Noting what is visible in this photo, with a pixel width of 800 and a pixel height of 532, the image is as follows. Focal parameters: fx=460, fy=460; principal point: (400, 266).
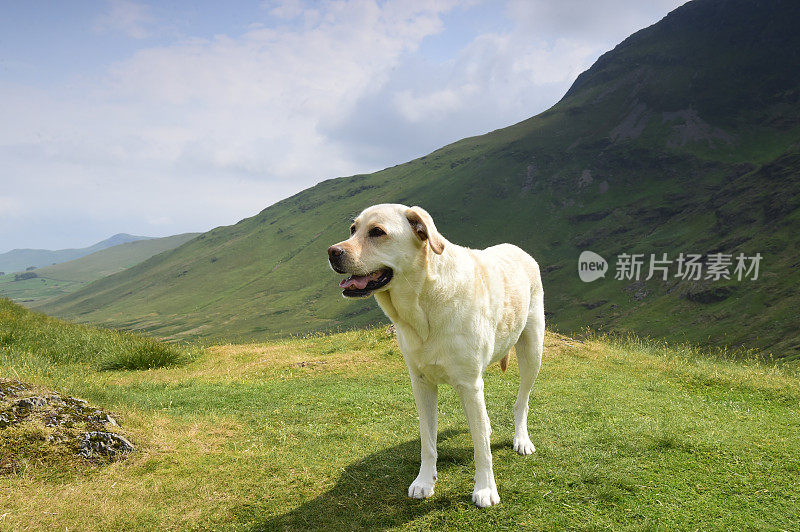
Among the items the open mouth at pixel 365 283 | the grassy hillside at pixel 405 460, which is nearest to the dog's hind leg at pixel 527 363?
the grassy hillside at pixel 405 460

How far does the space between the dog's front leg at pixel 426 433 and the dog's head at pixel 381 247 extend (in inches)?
55.5

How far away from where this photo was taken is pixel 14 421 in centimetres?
606

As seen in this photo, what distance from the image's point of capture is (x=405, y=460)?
625 cm

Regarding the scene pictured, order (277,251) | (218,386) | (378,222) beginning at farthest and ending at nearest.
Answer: (277,251)
(218,386)
(378,222)

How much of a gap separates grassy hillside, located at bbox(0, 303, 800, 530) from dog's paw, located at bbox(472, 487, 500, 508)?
0.28 ft

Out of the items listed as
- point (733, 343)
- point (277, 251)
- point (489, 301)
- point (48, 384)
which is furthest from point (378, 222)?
point (277, 251)

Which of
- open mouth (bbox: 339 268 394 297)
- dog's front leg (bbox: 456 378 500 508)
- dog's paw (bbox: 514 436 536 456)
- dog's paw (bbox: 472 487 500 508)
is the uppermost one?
open mouth (bbox: 339 268 394 297)

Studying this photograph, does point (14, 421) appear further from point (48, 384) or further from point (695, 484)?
point (695, 484)

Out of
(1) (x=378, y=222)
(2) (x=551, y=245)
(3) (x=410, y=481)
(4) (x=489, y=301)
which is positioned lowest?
(2) (x=551, y=245)

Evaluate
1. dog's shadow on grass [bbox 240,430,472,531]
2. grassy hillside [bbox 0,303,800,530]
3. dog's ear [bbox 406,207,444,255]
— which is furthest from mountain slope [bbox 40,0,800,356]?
dog's ear [bbox 406,207,444,255]

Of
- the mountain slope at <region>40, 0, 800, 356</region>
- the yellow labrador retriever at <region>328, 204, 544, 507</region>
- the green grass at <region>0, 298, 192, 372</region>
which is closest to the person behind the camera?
the yellow labrador retriever at <region>328, 204, 544, 507</region>

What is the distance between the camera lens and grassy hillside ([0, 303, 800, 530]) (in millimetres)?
4902

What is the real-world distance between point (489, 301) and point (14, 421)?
6.37 m

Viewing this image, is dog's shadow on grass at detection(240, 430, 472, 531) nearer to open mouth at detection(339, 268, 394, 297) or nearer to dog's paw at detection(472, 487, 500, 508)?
dog's paw at detection(472, 487, 500, 508)
